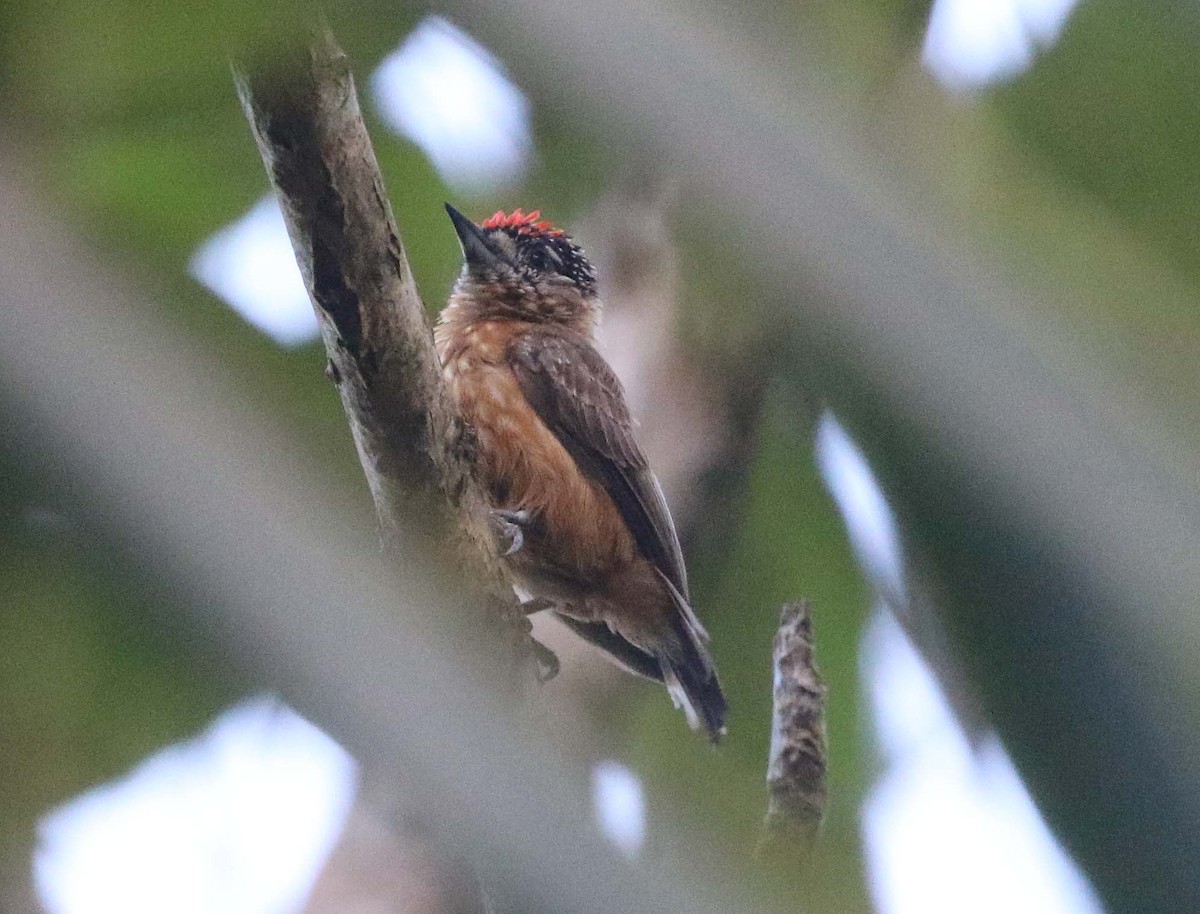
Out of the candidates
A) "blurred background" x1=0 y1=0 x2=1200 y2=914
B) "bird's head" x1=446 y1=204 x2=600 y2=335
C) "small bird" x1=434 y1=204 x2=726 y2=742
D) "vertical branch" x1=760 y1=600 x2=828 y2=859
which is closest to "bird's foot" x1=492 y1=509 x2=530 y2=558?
"small bird" x1=434 y1=204 x2=726 y2=742

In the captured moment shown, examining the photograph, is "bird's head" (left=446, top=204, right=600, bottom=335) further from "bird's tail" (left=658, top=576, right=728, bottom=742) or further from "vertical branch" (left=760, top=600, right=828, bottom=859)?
"vertical branch" (left=760, top=600, right=828, bottom=859)

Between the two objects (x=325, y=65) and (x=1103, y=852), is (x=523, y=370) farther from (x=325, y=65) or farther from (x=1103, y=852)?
(x=1103, y=852)

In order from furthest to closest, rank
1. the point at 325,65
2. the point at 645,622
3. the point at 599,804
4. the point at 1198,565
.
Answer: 1. the point at 645,622
2. the point at 325,65
3. the point at 599,804
4. the point at 1198,565

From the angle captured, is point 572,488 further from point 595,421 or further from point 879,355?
point 879,355

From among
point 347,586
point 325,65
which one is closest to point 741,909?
point 347,586

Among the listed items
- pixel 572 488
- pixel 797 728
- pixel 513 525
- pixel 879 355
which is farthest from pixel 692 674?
pixel 879 355

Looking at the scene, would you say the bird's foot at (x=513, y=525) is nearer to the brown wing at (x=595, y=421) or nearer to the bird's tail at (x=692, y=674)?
the brown wing at (x=595, y=421)
